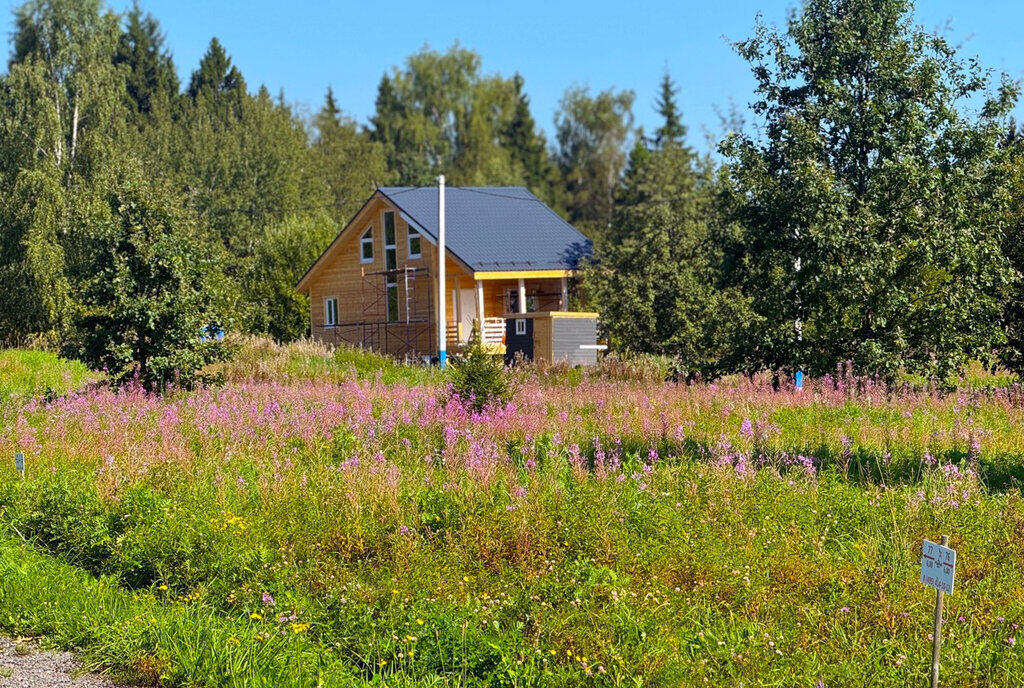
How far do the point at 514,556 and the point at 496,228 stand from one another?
108 ft

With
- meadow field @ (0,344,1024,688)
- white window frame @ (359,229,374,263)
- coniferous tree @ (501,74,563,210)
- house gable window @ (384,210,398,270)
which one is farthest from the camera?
coniferous tree @ (501,74,563,210)

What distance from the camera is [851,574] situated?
26.0 ft

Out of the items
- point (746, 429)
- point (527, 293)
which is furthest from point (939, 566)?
point (527, 293)

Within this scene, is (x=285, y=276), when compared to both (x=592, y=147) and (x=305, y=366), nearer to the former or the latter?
(x=305, y=366)

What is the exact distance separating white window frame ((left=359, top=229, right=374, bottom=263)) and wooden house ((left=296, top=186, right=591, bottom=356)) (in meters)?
0.04

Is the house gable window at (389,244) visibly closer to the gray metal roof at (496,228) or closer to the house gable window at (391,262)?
the house gable window at (391,262)

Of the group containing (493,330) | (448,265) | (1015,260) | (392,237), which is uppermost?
(392,237)

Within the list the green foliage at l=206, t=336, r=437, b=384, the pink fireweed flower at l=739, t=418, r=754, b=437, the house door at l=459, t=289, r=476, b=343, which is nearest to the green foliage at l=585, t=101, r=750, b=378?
the house door at l=459, t=289, r=476, b=343

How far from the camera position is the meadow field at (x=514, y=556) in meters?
6.68

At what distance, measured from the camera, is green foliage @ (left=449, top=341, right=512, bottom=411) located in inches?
576

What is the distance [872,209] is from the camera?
1967 cm

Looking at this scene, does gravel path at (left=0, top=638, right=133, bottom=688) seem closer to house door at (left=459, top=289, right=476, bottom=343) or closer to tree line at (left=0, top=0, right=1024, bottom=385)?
tree line at (left=0, top=0, right=1024, bottom=385)

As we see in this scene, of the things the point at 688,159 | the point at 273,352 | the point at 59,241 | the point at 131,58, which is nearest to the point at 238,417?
the point at 273,352

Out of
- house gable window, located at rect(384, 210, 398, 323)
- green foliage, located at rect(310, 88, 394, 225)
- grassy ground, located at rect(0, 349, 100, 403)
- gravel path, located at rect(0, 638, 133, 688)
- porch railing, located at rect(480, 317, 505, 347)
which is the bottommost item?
gravel path, located at rect(0, 638, 133, 688)
